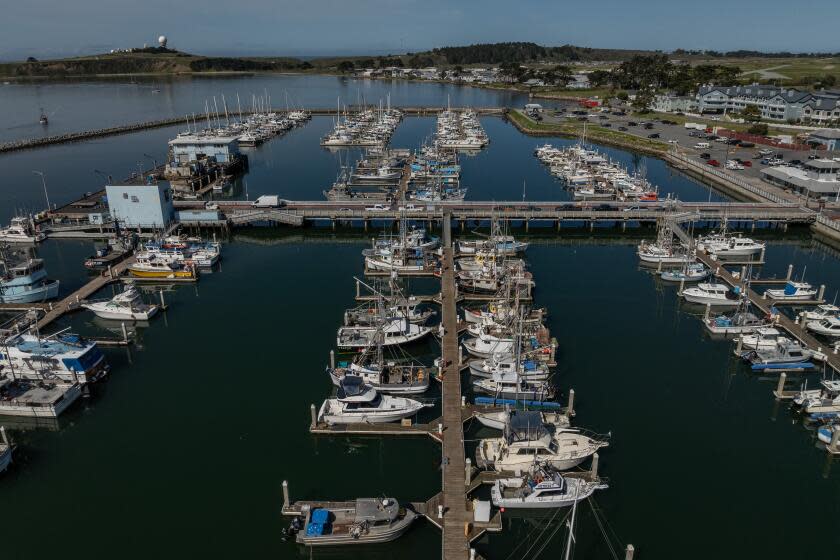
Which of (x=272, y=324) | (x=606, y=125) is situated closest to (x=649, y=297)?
(x=272, y=324)

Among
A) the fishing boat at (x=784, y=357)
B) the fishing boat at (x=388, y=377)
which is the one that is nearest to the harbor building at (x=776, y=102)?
the fishing boat at (x=784, y=357)

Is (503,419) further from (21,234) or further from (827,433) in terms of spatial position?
(21,234)

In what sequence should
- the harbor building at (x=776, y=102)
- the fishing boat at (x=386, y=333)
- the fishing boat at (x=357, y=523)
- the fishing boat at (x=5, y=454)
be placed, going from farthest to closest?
the harbor building at (x=776, y=102) < the fishing boat at (x=386, y=333) < the fishing boat at (x=5, y=454) < the fishing boat at (x=357, y=523)

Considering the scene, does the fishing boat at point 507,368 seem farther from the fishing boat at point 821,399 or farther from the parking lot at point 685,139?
the parking lot at point 685,139

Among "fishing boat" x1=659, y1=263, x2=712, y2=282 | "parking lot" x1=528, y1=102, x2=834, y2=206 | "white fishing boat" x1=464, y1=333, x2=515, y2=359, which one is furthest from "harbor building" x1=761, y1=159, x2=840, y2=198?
"white fishing boat" x1=464, y1=333, x2=515, y2=359

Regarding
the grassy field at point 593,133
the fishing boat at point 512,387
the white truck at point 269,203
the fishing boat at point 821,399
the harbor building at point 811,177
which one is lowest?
the fishing boat at point 821,399

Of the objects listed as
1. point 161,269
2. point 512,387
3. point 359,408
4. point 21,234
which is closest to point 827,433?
point 512,387
